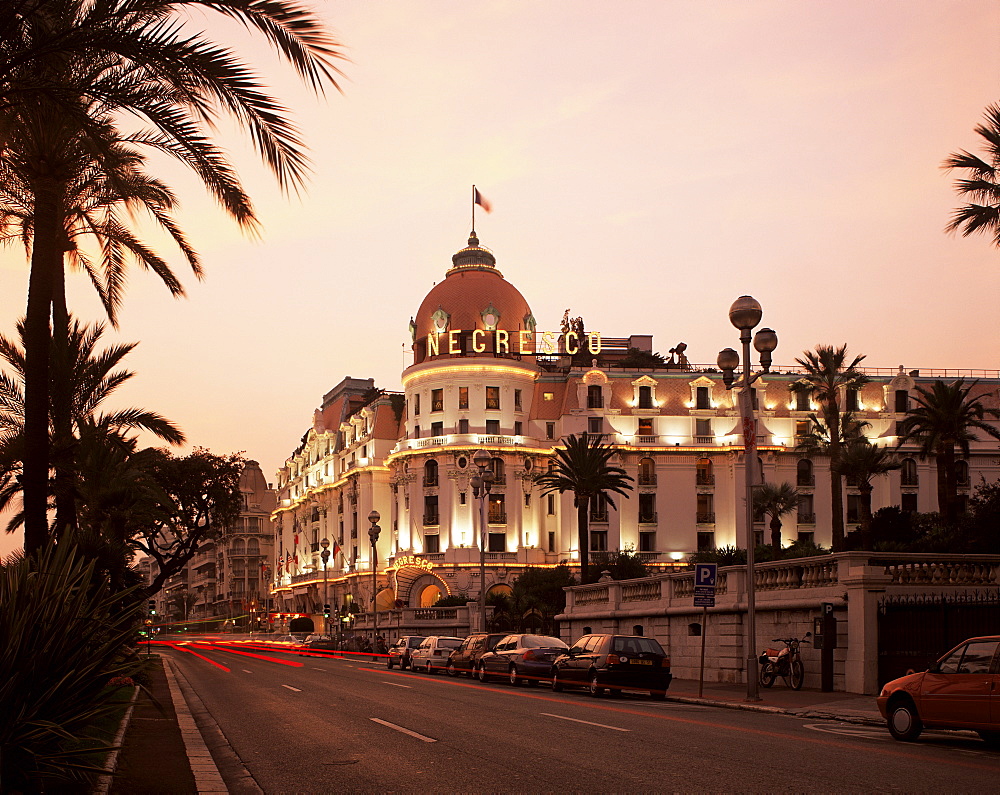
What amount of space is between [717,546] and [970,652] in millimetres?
72703

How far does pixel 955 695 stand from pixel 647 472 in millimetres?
71887

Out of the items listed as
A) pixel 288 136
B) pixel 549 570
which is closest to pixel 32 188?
pixel 288 136

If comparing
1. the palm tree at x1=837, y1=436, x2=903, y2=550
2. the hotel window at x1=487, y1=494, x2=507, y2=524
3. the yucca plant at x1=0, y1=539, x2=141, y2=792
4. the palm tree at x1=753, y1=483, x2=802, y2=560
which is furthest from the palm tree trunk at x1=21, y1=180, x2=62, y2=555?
the hotel window at x1=487, y1=494, x2=507, y2=524

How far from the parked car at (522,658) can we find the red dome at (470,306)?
5393 centimetres

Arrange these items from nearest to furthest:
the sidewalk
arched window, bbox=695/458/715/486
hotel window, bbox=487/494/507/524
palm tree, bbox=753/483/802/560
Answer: the sidewalk, palm tree, bbox=753/483/802/560, hotel window, bbox=487/494/507/524, arched window, bbox=695/458/715/486

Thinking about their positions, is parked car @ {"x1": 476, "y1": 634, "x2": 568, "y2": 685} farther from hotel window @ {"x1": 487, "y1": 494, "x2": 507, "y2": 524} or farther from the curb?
hotel window @ {"x1": 487, "y1": 494, "x2": 507, "y2": 524}

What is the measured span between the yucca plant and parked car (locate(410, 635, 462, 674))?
30112 millimetres

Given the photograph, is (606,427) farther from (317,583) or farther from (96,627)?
(96,627)

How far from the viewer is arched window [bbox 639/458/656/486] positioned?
281 ft

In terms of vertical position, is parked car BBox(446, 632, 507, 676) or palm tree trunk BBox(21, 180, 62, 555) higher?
palm tree trunk BBox(21, 180, 62, 555)

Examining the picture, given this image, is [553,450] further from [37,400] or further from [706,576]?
[37,400]

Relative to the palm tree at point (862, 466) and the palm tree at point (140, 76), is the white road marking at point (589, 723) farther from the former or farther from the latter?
the palm tree at point (862, 466)

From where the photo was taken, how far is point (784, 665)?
2630 centimetres

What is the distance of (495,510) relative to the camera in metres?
84.8
